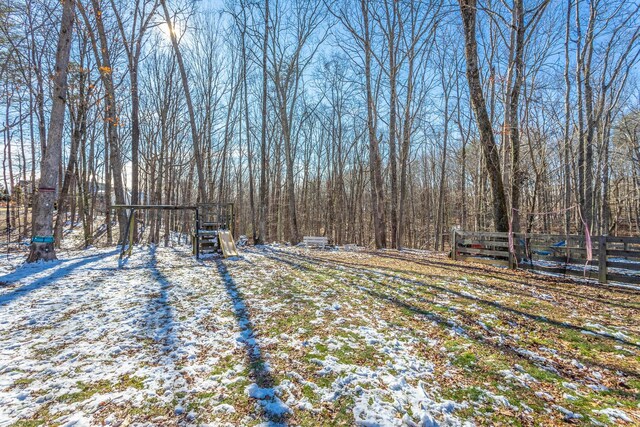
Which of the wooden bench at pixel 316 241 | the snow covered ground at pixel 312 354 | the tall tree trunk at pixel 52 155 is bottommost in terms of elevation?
the snow covered ground at pixel 312 354

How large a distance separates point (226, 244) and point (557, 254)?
27.9 ft

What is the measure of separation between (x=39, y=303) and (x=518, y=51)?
36.7ft

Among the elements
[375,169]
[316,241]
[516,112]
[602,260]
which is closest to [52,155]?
[316,241]

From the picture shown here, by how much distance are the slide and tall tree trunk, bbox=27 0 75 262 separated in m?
3.80

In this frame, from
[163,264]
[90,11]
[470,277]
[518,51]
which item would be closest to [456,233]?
[470,277]

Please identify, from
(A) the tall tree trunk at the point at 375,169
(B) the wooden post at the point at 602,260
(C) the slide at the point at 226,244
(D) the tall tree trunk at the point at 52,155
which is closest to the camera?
(B) the wooden post at the point at 602,260

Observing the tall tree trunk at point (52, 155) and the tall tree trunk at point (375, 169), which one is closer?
the tall tree trunk at point (52, 155)

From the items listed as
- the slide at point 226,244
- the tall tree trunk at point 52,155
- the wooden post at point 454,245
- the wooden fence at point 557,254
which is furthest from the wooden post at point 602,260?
the tall tree trunk at point 52,155

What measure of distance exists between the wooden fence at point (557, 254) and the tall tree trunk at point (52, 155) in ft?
34.1

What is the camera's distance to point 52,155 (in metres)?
6.13

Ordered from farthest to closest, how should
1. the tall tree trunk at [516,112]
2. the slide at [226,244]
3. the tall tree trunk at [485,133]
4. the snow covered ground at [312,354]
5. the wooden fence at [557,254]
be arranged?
the slide at [226,244], the tall tree trunk at [485,133], the tall tree trunk at [516,112], the wooden fence at [557,254], the snow covered ground at [312,354]

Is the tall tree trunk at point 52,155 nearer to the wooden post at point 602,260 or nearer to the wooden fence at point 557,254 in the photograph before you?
the wooden fence at point 557,254

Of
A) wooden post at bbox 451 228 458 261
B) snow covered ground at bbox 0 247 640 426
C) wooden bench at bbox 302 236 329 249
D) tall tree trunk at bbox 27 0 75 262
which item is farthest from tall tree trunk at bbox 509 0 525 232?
tall tree trunk at bbox 27 0 75 262

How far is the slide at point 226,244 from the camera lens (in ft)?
26.9
